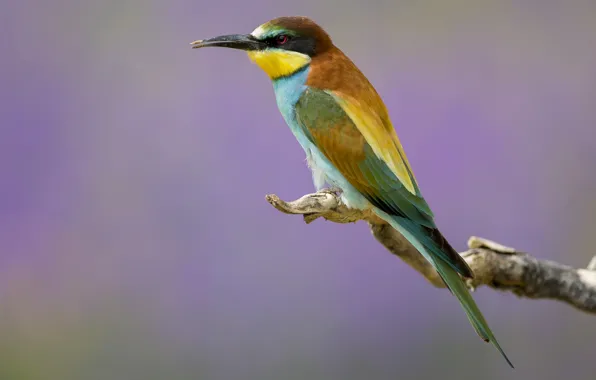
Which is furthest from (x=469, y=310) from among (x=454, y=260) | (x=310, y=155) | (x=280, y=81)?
(x=280, y=81)

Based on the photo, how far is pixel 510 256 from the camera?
2002 millimetres

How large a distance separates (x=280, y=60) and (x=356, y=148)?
0.28 metres

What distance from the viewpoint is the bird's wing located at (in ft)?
5.99

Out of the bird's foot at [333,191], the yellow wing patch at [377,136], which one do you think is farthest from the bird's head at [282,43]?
the bird's foot at [333,191]

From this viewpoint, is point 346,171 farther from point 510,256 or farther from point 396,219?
point 510,256

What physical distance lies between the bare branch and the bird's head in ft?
1.06

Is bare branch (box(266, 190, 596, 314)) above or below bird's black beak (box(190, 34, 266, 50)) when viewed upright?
below

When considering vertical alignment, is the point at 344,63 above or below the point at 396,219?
above

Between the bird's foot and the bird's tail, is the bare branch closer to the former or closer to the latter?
the bird's foot

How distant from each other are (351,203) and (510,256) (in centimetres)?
46

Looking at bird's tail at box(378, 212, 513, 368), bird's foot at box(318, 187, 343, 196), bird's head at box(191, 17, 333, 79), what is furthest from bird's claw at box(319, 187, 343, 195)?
bird's head at box(191, 17, 333, 79)

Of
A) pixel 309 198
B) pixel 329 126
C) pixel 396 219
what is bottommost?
pixel 396 219

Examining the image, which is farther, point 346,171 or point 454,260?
point 346,171

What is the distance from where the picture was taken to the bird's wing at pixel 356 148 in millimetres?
1825
